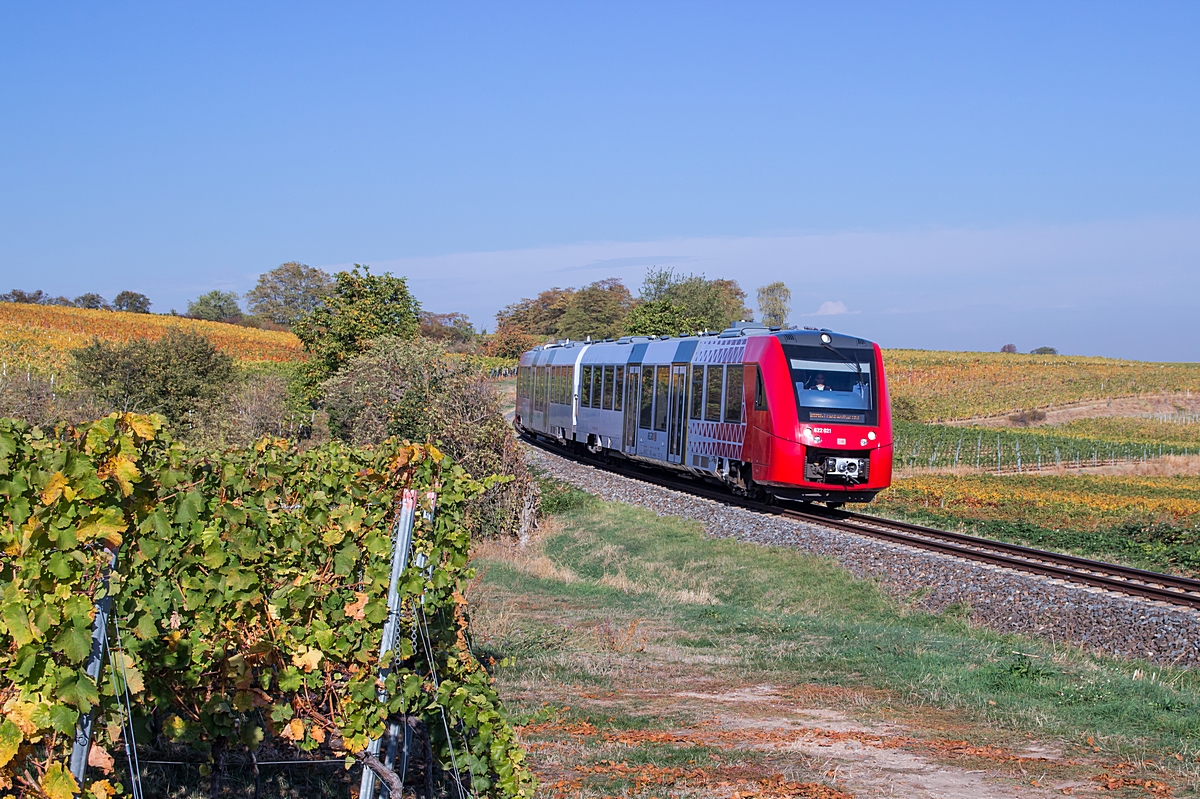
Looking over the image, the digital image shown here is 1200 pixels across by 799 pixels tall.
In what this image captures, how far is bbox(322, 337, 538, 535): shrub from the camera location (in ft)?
69.0

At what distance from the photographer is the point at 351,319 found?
38.2 metres

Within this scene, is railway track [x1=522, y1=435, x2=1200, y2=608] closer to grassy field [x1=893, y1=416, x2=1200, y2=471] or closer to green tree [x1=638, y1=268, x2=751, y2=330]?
grassy field [x1=893, y1=416, x2=1200, y2=471]

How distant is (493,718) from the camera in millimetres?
5141

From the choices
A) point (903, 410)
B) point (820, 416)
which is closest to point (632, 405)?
point (820, 416)

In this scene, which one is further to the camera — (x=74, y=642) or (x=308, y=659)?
(x=308, y=659)

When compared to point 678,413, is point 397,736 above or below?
below

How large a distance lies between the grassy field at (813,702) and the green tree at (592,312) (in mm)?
97752

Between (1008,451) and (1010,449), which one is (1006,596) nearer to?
(1008,451)

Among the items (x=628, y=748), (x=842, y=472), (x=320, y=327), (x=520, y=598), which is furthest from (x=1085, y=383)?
(x=628, y=748)

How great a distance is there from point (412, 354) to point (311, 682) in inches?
749

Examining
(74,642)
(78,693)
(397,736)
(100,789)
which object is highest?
(74,642)

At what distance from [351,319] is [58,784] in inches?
1413

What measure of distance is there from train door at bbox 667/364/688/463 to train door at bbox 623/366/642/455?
89.2 inches

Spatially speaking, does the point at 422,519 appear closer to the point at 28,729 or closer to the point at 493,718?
the point at 493,718
